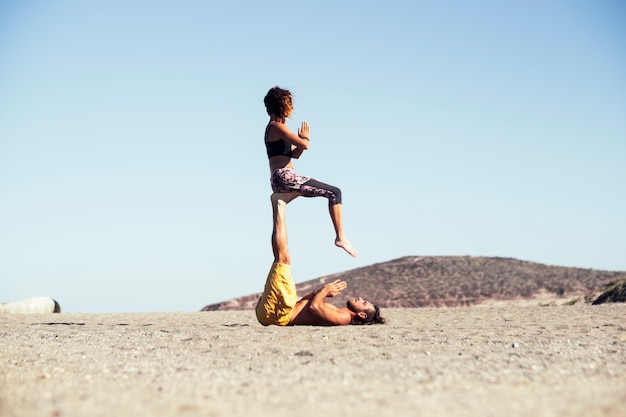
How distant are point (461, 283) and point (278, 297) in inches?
505

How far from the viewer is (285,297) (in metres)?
10.2

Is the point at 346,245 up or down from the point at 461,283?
up

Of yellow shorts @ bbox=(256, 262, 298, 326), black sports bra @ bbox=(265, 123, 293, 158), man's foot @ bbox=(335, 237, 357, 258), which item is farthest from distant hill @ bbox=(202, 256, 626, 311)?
black sports bra @ bbox=(265, 123, 293, 158)

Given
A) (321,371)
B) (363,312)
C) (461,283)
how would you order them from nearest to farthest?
(321,371)
(363,312)
(461,283)

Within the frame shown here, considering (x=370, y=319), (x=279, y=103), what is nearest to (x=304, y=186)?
(x=279, y=103)

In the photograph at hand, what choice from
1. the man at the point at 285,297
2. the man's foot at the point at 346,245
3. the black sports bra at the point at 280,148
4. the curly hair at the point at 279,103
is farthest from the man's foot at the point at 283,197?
the curly hair at the point at 279,103

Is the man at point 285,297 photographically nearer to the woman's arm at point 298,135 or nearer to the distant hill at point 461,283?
the woman's arm at point 298,135

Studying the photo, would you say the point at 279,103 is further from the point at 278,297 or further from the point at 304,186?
the point at 278,297

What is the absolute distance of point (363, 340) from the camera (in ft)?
27.3

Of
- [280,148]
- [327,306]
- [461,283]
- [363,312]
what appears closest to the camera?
[280,148]

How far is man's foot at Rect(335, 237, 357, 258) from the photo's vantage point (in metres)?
9.89

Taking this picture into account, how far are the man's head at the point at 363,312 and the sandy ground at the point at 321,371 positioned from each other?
568 millimetres

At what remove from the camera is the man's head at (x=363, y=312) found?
10805 millimetres

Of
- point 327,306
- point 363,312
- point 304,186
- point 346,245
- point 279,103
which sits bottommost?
point 363,312
